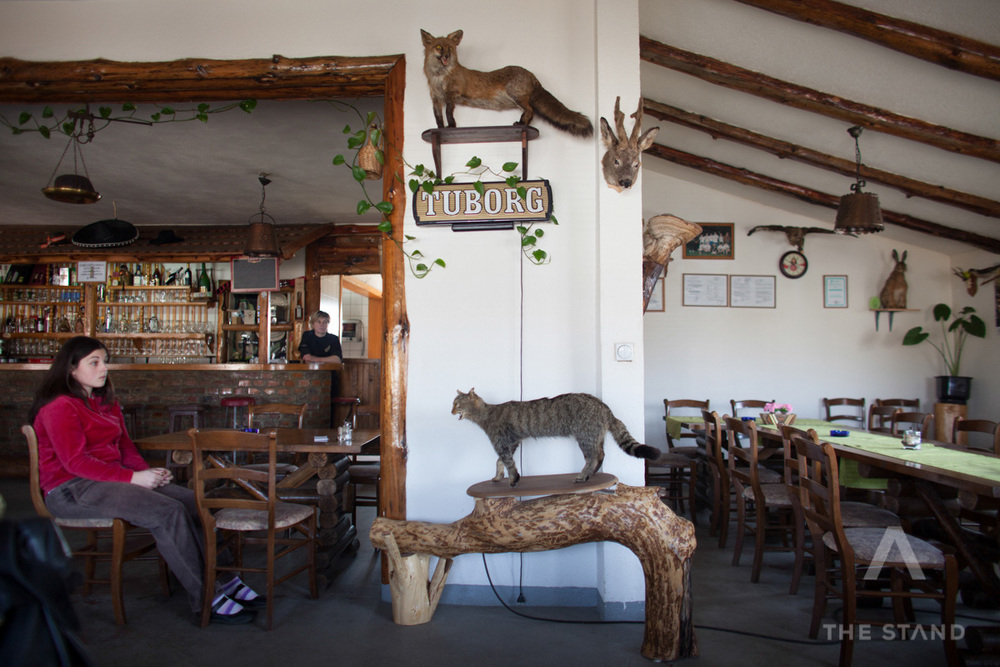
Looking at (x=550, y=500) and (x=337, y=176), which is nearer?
(x=550, y=500)

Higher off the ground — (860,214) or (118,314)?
(860,214)

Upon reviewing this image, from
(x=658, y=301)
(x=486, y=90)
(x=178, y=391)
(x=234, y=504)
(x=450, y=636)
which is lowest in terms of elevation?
(x=450, y=636)

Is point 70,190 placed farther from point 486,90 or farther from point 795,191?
point 795,191

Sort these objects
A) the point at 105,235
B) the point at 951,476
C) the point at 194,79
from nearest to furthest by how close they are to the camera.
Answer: the point at 951,476, the point at 194,79, the point at 105,235

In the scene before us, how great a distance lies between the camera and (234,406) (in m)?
6.26

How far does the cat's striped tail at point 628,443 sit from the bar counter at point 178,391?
443 cm

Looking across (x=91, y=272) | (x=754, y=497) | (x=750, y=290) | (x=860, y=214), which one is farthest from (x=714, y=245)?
(x=91, y=272)

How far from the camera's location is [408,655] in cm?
268

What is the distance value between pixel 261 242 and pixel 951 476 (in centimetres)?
628

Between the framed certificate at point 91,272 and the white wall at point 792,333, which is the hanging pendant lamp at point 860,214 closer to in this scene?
the white wall at point 792,333

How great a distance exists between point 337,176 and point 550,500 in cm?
486

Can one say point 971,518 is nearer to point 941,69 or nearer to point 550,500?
point 550,500

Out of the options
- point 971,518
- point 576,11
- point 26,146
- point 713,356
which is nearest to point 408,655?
point 971,518

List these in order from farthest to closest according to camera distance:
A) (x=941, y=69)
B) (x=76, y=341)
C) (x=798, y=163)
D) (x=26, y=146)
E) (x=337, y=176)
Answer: (x=337, y=176), (x=798, y=163), (x=26, y=146), (x=941, y=69), (x=76, y=341)
